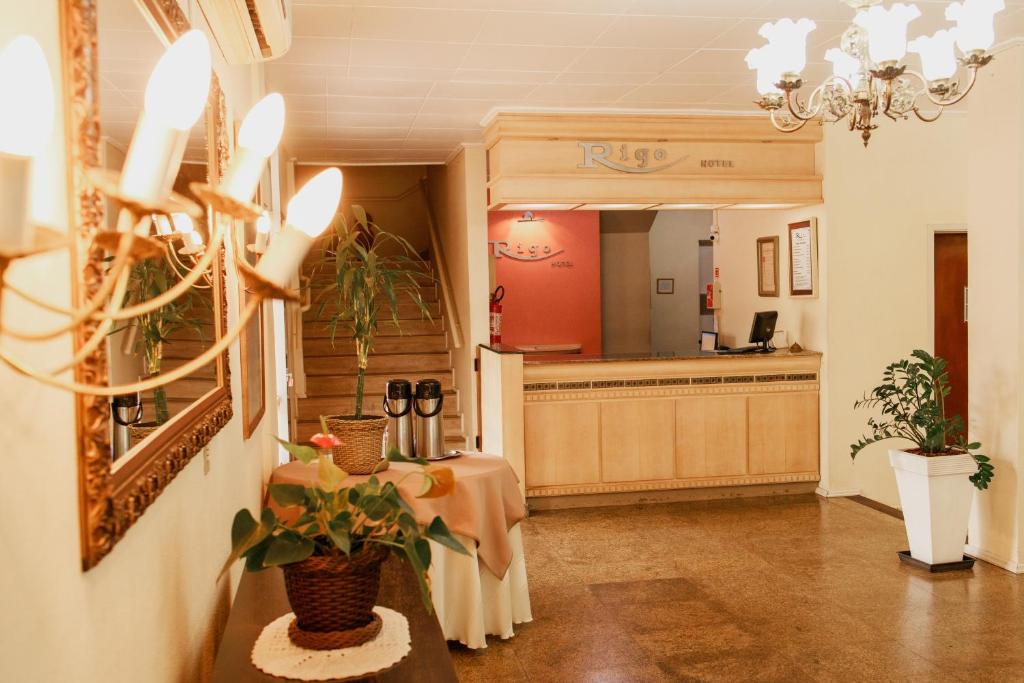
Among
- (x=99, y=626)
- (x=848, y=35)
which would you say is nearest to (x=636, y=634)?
(x=848, y=35)

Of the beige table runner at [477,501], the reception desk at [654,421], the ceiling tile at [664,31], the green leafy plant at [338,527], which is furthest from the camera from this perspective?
the reception desk at [654,421]

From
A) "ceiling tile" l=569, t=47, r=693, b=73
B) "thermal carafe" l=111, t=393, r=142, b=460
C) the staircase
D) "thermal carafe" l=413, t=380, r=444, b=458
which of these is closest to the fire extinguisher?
the staircase

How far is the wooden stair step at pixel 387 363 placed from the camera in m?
9.47

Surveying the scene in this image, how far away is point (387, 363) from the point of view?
31.4 feet

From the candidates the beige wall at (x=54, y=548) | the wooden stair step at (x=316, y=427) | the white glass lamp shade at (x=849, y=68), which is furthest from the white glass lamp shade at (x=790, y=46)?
the wooden stair step at (x=316, y=427)

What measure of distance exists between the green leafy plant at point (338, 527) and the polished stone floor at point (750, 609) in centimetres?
224

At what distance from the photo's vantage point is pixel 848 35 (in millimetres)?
3617

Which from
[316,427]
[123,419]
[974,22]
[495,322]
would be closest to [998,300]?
[974,22]

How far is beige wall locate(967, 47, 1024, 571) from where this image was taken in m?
4.84

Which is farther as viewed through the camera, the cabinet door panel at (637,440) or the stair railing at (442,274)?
the stair railing at (442,274)

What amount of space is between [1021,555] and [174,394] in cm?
483

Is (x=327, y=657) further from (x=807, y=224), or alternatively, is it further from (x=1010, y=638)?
(x=807, y=224)

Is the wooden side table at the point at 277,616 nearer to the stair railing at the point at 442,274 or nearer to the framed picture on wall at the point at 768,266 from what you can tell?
the framed picture on wall at the point at 768,266

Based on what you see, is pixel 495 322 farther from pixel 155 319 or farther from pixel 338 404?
pixel 155 319
